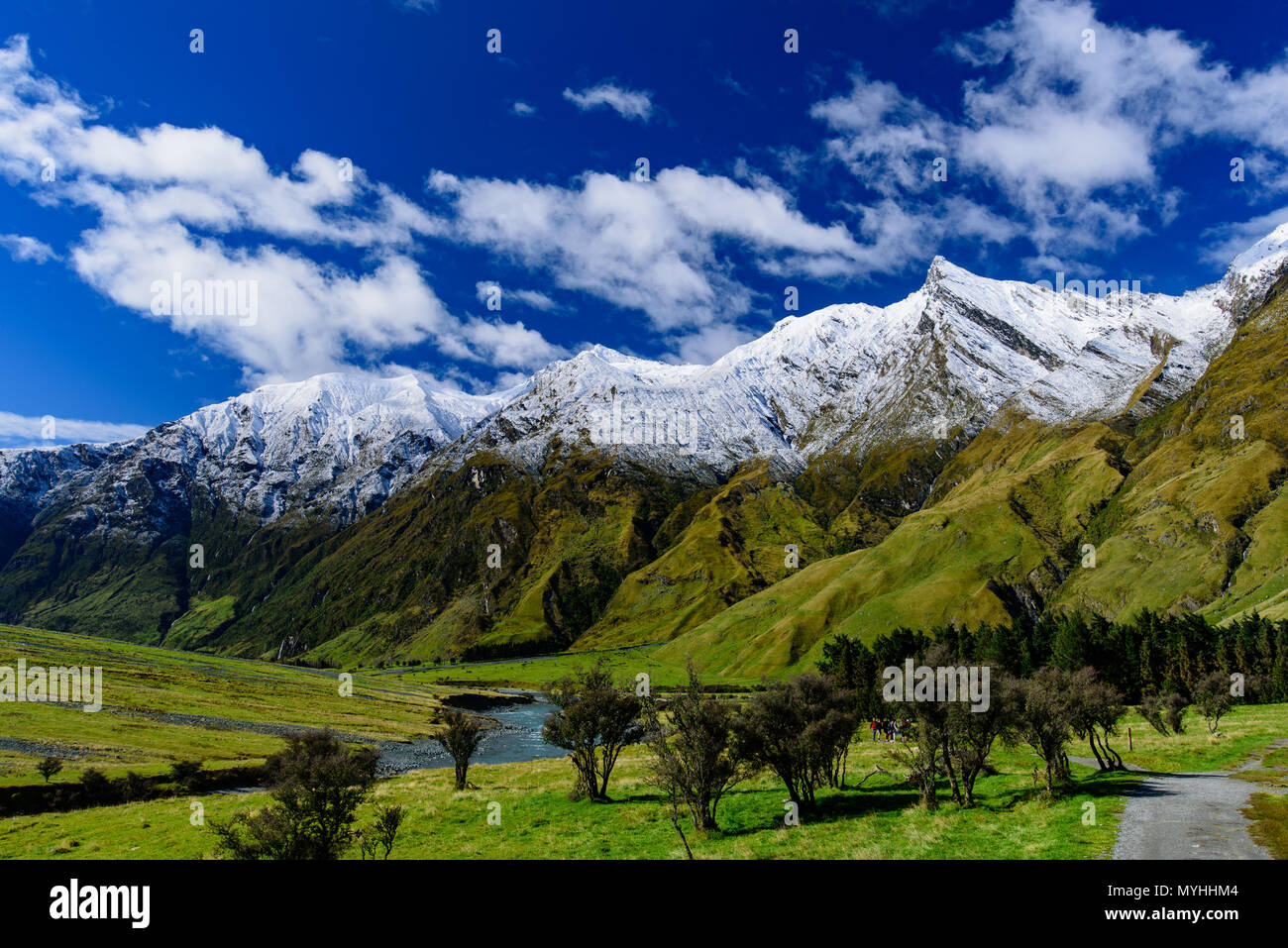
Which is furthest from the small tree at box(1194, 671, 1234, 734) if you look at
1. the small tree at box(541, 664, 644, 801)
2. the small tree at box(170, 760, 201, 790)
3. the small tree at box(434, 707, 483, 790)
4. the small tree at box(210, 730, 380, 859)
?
the small tree at box(170, 760, 201, 790)

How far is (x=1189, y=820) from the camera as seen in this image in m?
28.5

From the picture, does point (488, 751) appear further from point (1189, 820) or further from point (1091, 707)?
point (1189, 820)

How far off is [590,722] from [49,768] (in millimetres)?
54419

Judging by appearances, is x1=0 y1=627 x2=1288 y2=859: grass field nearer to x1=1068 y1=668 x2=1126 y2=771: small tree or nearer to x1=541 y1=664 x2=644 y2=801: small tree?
x1=541 y1=664 x2=644 y2=801: small tree

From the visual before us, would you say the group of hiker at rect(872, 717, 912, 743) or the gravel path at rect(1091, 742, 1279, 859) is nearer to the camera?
the gravel path at rect(1091, 742, 1279, 859)

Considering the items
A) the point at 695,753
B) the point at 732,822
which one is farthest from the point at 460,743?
the point at 695,753

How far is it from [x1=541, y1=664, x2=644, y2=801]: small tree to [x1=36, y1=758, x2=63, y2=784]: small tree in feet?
163

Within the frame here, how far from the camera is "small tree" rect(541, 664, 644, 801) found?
4934 cm

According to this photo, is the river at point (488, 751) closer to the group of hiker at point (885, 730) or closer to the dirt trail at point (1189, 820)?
the group of hiker at point (885, 730)

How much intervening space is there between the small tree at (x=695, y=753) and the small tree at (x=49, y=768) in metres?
62.8

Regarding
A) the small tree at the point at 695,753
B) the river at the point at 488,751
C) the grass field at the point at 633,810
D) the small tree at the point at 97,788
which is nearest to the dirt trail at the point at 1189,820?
the grass field at the point at 633,810
